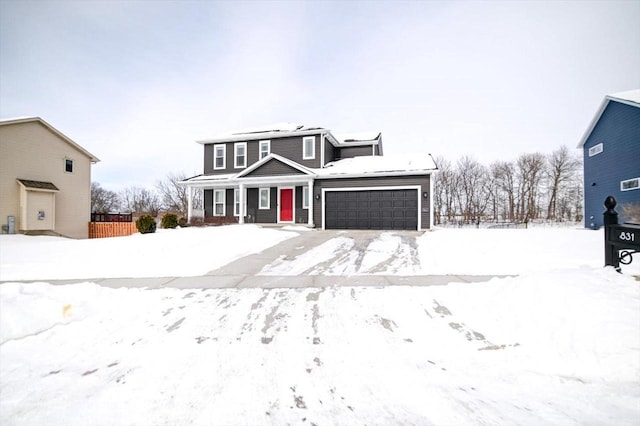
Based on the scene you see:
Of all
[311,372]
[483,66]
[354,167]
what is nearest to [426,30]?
[483,66]

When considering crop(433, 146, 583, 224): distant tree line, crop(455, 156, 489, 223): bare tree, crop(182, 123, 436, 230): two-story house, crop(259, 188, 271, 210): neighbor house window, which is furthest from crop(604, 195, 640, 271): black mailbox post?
crop(455, 156, 489, 223): bare tree

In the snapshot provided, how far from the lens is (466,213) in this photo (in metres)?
31.8

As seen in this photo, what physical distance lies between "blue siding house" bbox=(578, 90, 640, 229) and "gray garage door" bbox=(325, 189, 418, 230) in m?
9.64

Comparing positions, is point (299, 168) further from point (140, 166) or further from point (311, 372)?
point (140, 166)

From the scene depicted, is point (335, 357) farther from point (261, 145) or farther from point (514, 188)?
point (514, 188)

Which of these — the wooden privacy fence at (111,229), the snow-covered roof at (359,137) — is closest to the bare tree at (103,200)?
the wooden privacy fence at (111,229)

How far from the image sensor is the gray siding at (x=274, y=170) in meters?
15.8

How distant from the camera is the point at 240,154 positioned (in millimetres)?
18547

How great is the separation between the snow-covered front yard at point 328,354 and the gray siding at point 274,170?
12.1 metres

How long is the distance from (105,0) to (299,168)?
405 inches

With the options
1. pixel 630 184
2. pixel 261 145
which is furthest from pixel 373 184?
pixel 630 184

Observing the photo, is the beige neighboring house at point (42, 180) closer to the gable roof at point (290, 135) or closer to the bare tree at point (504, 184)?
the gable roof at point (290, 135)

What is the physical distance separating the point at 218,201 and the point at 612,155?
2367 cm

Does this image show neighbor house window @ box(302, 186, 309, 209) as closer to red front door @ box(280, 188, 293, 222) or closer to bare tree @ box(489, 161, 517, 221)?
red front door @ box(280, 188, 293, 222)
